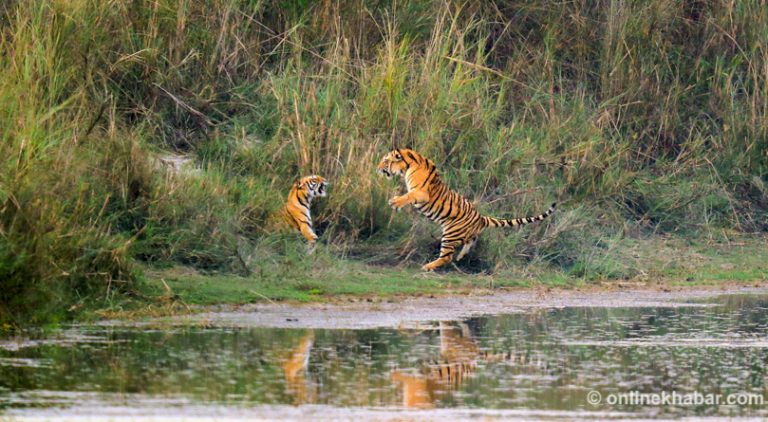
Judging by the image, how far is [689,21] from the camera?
15.5m

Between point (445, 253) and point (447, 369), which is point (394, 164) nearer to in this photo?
point (445, 253)

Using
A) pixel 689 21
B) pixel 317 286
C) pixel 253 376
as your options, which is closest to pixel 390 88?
pixel 317 286

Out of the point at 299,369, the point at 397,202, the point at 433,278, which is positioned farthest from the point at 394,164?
the point at 299,369

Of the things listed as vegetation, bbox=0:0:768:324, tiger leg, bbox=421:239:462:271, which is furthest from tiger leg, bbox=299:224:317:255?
tiger leg, bbox=421:239:462:271

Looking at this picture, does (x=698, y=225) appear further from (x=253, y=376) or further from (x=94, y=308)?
(x=253, y=376)

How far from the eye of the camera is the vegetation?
10734 mm

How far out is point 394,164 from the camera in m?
12.3

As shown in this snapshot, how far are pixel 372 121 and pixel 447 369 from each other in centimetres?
534

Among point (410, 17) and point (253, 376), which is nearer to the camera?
point (253, 376)

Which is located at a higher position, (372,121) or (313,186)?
(372,121)

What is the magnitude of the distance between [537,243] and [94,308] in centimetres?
423

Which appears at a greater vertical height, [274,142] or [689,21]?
[689,21]

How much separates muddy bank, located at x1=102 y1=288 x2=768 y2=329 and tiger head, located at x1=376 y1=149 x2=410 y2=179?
1.54 metres

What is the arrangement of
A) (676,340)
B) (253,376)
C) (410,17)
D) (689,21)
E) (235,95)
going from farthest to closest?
1. (689,21)
2. (410,17)
3. (235,95)
4. (676,340)
5. (253,376)
